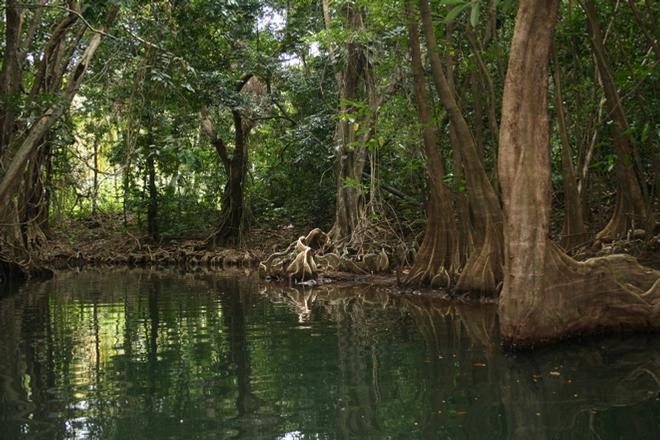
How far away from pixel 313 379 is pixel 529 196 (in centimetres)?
266

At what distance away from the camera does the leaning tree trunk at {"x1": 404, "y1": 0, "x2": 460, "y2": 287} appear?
11.3 meters

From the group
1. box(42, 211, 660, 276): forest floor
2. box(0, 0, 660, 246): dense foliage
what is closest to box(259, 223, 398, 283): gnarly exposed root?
box(0, 0, 660, 246): dense foliage

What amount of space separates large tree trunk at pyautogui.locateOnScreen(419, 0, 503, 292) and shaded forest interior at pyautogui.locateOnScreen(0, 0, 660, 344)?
0.10 feet

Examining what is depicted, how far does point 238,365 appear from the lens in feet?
21.3

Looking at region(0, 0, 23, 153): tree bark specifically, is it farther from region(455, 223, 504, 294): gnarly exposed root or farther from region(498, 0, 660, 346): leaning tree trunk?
region(498, 0, 660, 346): leaning tree trunk

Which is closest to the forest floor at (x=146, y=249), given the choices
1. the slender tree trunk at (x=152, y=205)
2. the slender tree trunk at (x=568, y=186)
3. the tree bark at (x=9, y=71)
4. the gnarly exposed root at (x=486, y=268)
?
the slender tree trunk at (x=152, y=205)

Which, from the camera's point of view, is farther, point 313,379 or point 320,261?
point 320,261

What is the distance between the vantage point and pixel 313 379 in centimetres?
588

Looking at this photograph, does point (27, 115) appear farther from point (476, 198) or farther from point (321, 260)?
point (476, 198)

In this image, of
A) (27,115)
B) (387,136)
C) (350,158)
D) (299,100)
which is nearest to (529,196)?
(387,136)

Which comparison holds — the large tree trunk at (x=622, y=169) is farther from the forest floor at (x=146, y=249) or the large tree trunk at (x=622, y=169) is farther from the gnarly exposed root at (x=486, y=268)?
the forest floor at (x=146, y=249)

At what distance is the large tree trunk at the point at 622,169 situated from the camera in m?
9.05

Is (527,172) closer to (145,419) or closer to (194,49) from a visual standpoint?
(145,419)

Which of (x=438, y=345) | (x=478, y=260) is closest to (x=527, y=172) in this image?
(x=438, y=345)
